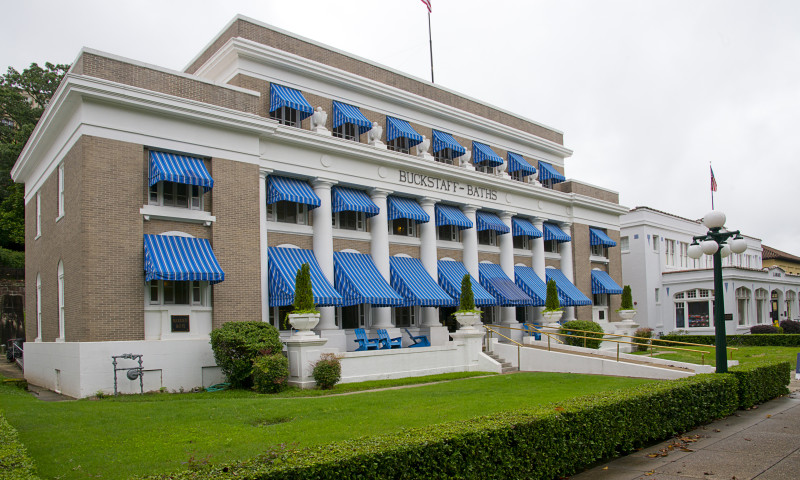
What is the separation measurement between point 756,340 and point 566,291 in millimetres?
13101

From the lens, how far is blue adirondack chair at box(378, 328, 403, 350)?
930 inches

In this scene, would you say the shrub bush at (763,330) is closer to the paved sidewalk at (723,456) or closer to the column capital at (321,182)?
the paved sidewalk at (723,456)

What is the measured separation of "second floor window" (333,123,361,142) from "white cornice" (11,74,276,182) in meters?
5.23

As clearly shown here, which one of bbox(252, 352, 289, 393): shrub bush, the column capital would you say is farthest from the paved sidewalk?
the column capital

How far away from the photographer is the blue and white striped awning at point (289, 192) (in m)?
22.2

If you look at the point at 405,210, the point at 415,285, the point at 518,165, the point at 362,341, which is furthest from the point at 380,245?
the point at 518,165

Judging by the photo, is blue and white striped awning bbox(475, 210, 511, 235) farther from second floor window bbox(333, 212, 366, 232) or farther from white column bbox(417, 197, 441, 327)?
second floor window bbox(333, 212, 366, 232)

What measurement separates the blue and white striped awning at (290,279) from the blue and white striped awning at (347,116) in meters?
5.93

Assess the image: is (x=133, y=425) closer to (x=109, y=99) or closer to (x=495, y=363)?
(x=109, y=99)

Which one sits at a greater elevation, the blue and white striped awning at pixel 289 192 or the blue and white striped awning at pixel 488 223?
the blue and white striped awning at pixel 289 192

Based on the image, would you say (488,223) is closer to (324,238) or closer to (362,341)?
(324,238)

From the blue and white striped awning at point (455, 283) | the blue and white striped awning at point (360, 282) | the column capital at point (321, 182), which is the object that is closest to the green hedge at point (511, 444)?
the blue and white striped awning at point (360, 282)

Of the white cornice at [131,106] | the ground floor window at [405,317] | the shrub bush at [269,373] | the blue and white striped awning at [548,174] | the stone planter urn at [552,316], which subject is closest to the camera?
the shrub bush at [269,373]

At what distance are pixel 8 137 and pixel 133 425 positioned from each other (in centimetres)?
3739
